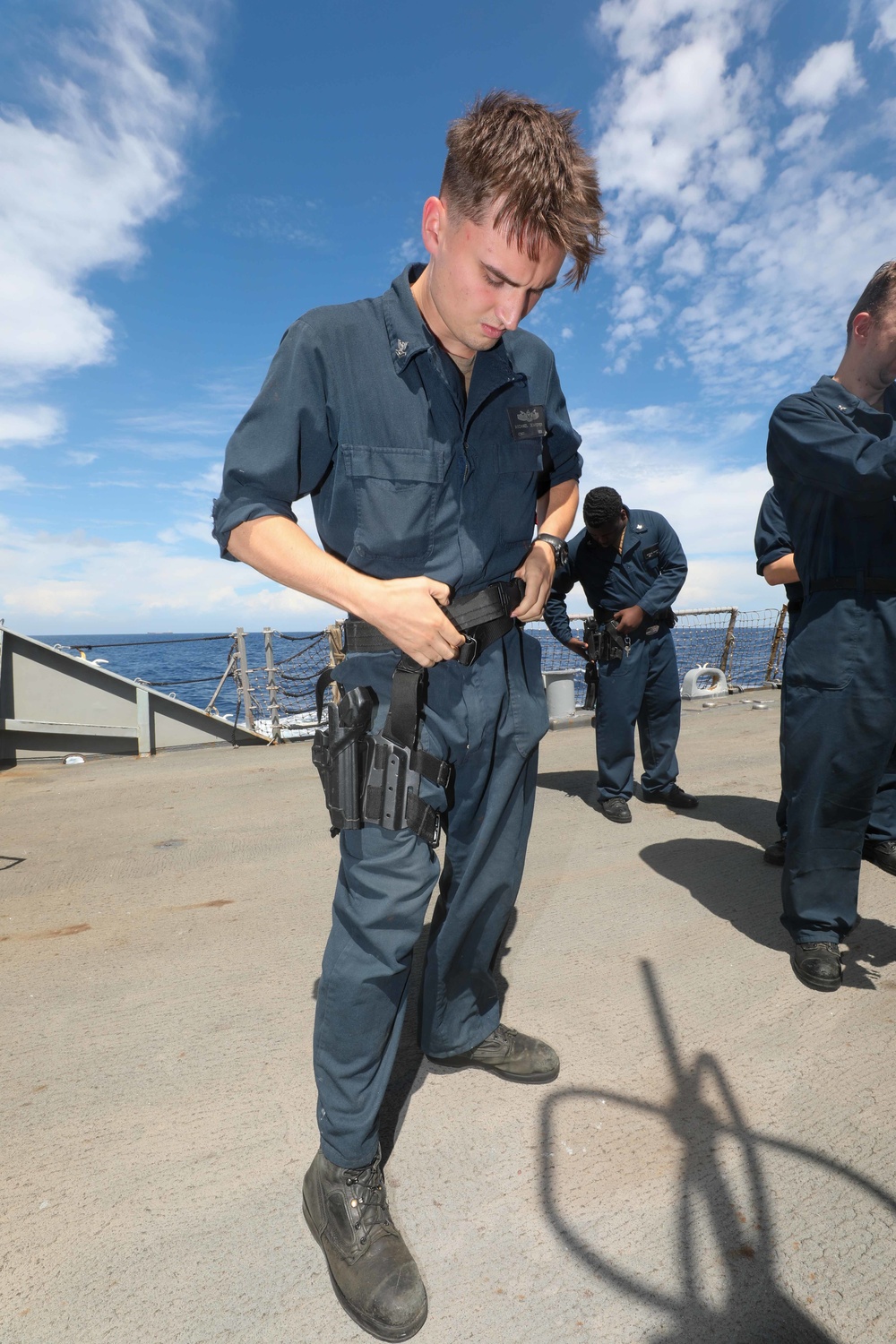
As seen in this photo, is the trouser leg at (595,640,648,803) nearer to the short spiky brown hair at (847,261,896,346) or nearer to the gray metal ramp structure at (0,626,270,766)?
the short spiky brown hair at (847,261,896,346)

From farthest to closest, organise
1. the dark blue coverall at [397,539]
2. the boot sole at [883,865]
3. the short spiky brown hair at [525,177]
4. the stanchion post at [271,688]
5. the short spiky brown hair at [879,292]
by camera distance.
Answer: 1. the stanchion post at [271,688]
2. the boot sole at [883,865]
3. the short spiky brown hair at [879,292]
4. the dark blue coverall at [397,539]
5. the short spiky brown hair at [525,177]

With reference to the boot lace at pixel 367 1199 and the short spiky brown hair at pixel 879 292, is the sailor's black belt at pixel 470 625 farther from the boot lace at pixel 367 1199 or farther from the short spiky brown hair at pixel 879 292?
the short spiky brown hair at pixel 879 292

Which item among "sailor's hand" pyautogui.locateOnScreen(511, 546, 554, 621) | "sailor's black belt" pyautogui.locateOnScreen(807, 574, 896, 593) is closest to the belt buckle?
"sailor's hand" pyautogui.locateOnScreen(511, 546, 554, 621)

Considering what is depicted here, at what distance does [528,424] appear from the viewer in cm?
145

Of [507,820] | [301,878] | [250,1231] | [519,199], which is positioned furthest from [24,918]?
[519,199]

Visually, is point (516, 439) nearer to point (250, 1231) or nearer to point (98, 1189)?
point (250, 1231)

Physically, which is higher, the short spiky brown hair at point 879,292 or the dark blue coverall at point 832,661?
the short spiky brown hair at point 879,292

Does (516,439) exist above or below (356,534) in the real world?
above

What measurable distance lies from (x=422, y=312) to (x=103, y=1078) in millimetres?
2064

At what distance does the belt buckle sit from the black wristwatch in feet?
1.15

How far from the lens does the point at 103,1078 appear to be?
1817 millimetres

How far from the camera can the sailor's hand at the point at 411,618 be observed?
1.19 metres

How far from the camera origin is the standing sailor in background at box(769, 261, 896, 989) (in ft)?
7.00

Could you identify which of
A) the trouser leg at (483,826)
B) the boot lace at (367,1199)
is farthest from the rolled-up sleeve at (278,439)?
the boot lace at (367,1199)
